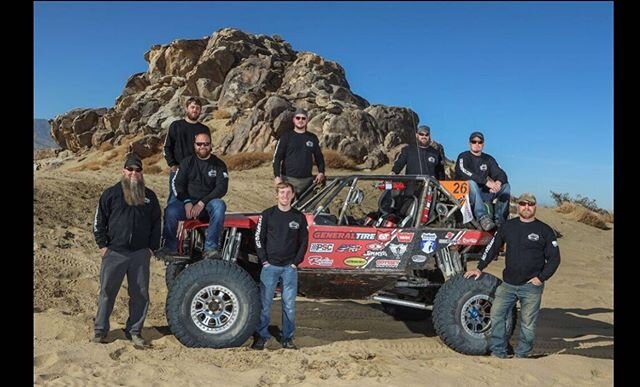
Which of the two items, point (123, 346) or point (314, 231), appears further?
point (314, 231)

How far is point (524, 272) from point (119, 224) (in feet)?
13.3

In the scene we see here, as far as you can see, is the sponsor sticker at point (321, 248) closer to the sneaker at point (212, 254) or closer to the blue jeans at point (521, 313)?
the sneaker at point (212, 254)

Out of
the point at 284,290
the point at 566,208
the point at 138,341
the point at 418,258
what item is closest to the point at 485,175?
the point at 418,258

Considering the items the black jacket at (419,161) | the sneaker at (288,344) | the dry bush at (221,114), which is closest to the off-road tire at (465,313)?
the sneaker at (288,344)

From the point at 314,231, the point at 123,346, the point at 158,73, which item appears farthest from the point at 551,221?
the point at 158,73

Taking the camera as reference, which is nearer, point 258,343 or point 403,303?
point 258,343

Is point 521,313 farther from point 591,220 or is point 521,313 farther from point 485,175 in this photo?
point 591,220

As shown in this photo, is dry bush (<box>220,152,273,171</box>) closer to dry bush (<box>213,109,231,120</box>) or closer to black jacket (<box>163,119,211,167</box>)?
dry bush (<box>213,109,231,120</box>)

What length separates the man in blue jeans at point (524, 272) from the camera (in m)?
6.42

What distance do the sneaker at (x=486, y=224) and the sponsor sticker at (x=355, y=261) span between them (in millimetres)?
1435

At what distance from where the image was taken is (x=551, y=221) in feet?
72.4

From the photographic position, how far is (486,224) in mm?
7102
